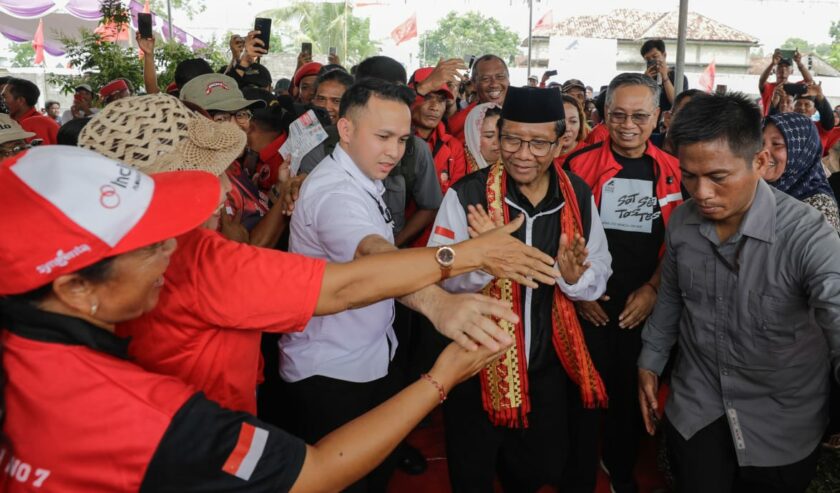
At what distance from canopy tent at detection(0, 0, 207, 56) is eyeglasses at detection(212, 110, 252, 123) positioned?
14.4 meters

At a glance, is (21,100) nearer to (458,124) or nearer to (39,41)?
(458,124)

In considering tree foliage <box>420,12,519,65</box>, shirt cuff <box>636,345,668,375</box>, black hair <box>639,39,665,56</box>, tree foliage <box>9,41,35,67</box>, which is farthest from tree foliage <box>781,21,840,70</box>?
tree foliage <box>9,41,35,67</box>

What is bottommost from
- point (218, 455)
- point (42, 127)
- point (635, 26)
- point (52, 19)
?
point (218, 455)

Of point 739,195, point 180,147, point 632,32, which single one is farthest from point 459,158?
point 632,32

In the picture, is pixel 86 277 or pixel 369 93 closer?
pixel 86 277

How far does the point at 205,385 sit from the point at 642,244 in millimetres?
2315

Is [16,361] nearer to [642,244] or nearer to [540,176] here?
[540,176]

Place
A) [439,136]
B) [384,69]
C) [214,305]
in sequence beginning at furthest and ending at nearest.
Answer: [439,136]
[384,69]
[214,305]

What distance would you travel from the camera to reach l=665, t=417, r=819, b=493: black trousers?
2180mm

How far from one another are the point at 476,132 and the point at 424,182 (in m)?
0.94

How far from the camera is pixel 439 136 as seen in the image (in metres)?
4.44

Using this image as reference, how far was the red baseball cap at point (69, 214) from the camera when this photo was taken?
1.06 m

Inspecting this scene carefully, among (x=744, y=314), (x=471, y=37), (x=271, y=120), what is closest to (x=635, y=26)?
(x=471, y=37)

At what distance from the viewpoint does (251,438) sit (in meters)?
1.18
